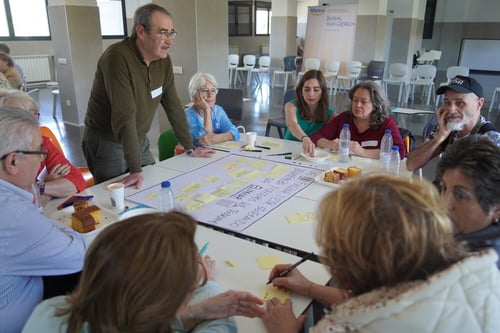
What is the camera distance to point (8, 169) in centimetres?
124

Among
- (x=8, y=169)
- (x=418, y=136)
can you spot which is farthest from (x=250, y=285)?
(x=418, y=136)

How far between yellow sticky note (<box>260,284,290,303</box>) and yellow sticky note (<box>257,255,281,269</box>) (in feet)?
0.37

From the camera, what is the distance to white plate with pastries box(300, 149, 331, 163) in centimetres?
255

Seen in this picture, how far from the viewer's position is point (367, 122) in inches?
112

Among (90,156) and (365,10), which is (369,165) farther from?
(365,10)

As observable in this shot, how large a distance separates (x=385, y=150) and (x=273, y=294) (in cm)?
169

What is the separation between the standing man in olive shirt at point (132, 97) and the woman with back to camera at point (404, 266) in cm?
156

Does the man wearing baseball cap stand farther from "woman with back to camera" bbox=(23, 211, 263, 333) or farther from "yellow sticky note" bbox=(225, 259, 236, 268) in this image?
"woman with back to camera" bbox=(23, 211, 263, 333)

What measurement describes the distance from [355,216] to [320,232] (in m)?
0.10

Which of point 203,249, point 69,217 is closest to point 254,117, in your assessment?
point 69,217

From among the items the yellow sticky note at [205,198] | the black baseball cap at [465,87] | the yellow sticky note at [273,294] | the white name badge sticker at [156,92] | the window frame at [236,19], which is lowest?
the yellow sticky note at [273,294]

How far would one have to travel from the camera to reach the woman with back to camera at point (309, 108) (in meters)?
3.15

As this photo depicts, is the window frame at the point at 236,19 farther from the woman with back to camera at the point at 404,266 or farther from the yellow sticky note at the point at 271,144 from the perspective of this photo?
the woman with back to camera at the point at 404,266

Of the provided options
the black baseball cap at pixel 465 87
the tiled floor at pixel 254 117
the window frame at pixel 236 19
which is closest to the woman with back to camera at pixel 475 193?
the black baseball cap at pixel 465 87
